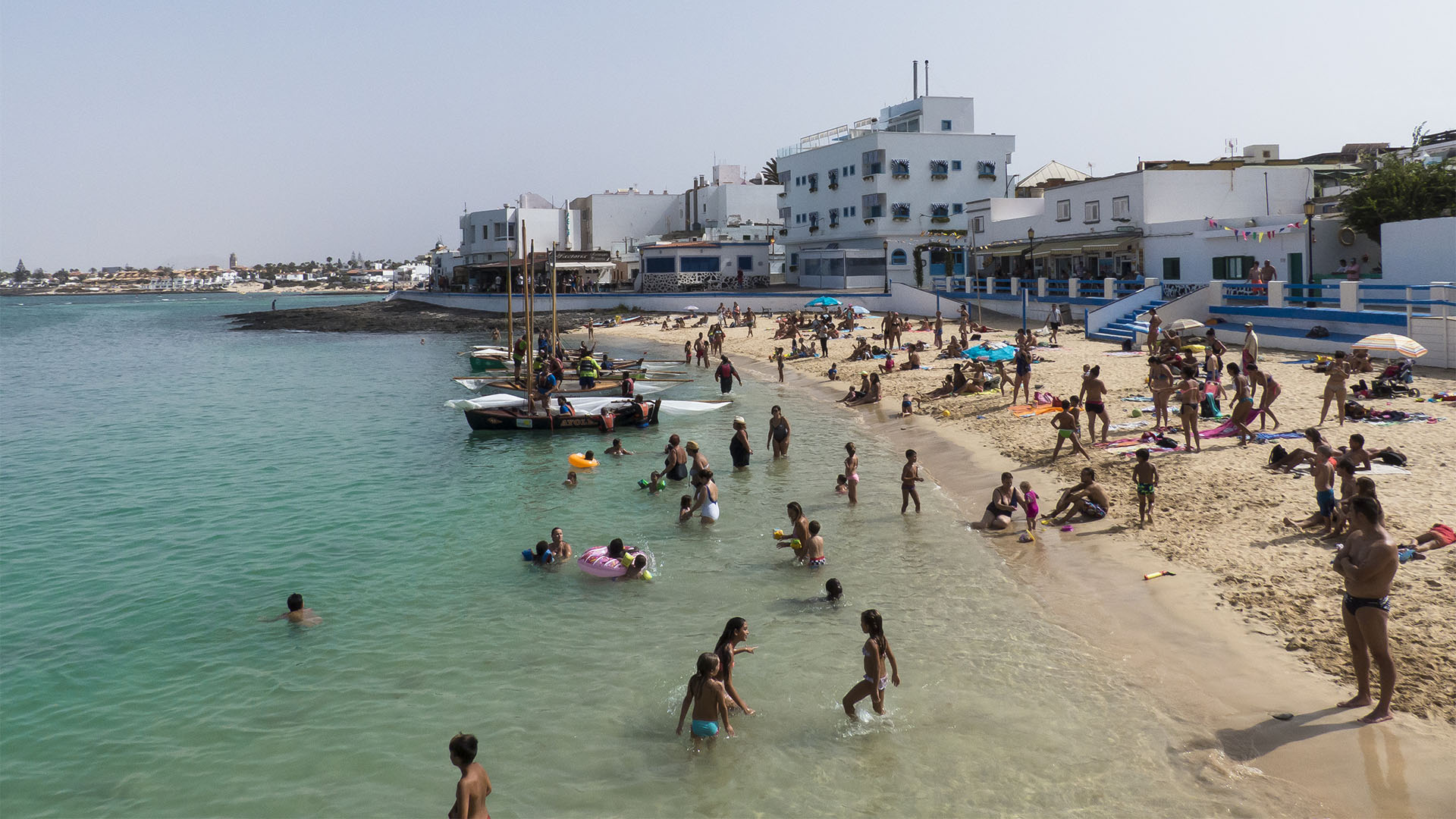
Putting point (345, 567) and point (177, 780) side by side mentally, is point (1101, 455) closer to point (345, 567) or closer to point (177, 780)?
point (345, 567)

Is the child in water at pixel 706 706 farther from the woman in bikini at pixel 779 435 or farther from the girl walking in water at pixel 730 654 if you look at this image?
the woman in bikini at pixel 779 435

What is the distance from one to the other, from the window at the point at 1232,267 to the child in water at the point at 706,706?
3619cm

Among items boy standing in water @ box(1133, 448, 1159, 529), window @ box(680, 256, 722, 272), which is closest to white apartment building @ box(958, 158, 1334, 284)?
boy standing in water @ box(1133, 448, 1159, 529)

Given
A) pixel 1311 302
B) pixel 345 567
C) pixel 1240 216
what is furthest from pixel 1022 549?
pixel 1240 216

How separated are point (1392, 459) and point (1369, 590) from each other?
31.7 feet

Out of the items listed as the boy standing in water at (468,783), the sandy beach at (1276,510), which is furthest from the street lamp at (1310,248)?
the boy standing in water at (468,783)

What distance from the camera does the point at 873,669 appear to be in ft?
34.2

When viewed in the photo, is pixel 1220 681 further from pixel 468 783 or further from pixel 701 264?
pixel 701 264

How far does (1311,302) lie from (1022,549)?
23.6 metres

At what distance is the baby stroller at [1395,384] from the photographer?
22.6 metres

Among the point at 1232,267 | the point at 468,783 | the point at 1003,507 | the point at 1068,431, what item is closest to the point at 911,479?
the point at 1003,507

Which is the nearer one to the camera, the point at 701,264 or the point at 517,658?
the point at 517,658

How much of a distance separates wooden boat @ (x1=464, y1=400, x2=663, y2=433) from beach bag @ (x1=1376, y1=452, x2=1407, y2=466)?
18.3 meters

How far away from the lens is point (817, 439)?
87.8ft
